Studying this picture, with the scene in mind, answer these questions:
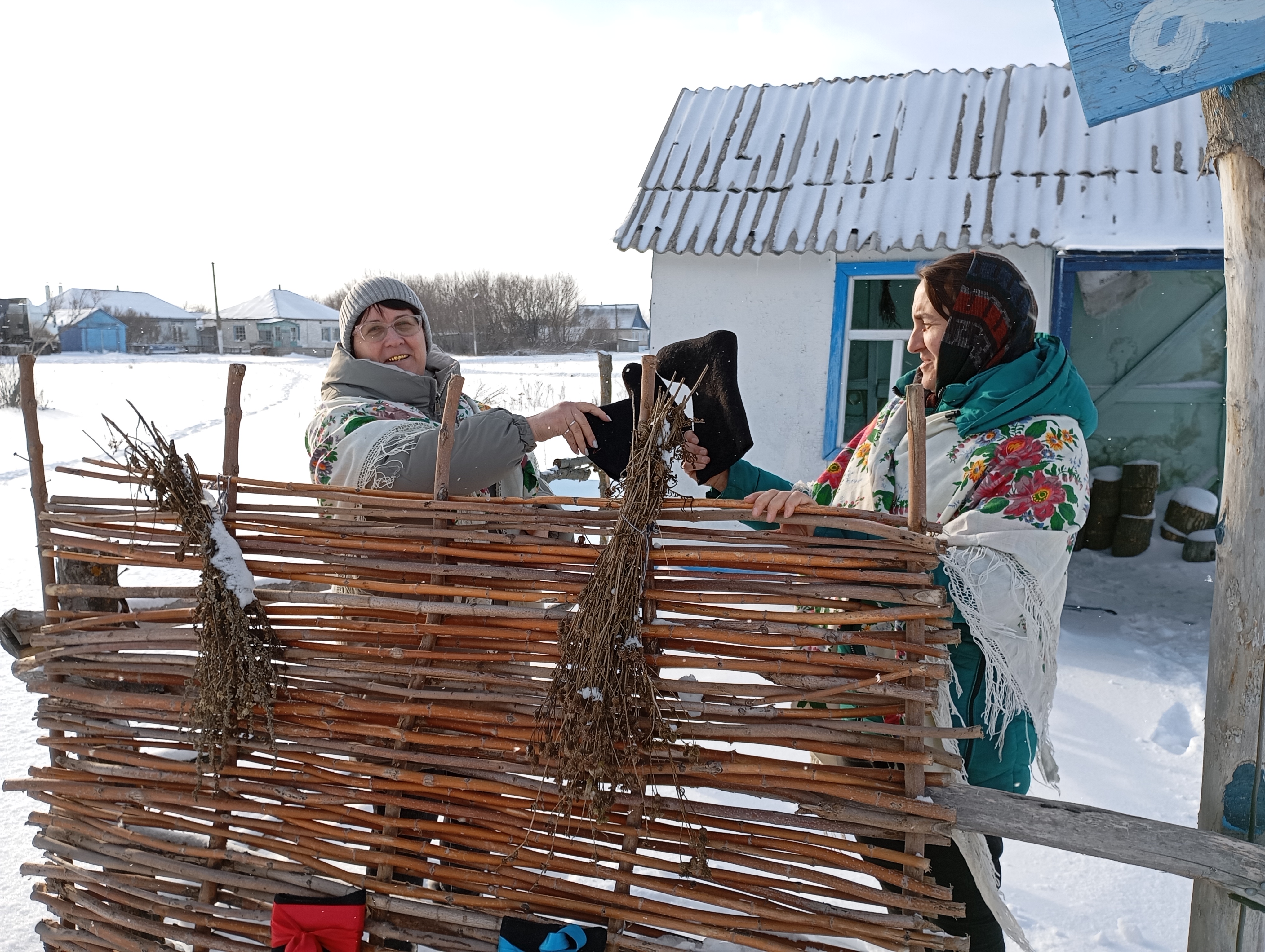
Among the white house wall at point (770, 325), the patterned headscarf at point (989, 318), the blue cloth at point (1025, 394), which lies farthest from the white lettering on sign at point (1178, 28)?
the white house wall at point (770, 325)

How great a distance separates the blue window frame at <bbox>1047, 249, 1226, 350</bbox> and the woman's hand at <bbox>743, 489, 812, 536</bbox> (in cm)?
437

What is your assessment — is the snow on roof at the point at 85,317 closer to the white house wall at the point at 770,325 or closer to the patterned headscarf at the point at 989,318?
the white house wall at the point at 770,325

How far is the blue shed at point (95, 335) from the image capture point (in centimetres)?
5206

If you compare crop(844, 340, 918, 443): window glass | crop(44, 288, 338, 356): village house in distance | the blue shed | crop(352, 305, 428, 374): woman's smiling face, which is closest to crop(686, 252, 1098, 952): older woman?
crop(352, 305, 428, 374): woman's smiling face

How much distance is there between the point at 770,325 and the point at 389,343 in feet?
13.6

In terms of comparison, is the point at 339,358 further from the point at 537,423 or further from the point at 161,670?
the point at 161,670

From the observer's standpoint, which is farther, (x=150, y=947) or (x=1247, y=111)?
(x=150, y=947)

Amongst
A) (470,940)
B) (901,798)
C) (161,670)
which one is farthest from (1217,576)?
(161,670)

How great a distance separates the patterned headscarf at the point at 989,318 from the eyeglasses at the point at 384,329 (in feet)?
5.10

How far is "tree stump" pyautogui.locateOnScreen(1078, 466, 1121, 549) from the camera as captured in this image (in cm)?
Answer: 749

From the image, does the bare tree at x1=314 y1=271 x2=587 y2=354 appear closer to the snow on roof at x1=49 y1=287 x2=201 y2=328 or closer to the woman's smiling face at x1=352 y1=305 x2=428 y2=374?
the snow on roof at x1=49 y1=287 x2=201 y2=328

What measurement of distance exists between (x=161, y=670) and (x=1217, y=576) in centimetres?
268

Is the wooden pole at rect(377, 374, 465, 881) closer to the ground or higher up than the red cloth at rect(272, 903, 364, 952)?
higher up

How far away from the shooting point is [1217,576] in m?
2.08
